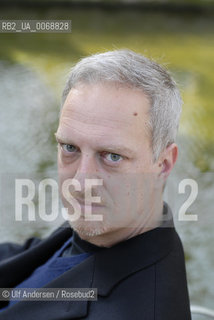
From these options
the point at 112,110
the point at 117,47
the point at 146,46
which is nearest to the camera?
the point at 112,110

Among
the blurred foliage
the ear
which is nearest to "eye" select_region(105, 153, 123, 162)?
the ear

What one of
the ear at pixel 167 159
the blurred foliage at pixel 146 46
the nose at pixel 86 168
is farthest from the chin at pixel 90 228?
the blurred foliage at pixel 146 46

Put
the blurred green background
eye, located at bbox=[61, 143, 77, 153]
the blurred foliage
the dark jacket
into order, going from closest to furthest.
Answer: the dark jacket < eye, located at bbox=[61, 143, 77, 153] < the blurred green background < the blurred foliage

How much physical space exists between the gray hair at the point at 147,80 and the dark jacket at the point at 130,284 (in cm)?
24

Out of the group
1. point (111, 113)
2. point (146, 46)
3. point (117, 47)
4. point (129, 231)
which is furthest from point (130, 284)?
point (146, 46)

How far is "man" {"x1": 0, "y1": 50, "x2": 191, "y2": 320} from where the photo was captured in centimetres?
133

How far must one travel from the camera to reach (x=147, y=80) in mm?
1354

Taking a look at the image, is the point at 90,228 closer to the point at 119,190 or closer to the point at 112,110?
the point at 119,190

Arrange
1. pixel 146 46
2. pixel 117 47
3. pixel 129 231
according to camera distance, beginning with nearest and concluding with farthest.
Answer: pixel 129 231 → pixel 117 47 → pixel 146 46

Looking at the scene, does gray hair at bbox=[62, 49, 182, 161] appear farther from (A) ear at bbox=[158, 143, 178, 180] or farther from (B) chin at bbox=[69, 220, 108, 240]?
(B) chin at bbox=[69, 220, 108, 240]

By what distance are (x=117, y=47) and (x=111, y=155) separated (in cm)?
548

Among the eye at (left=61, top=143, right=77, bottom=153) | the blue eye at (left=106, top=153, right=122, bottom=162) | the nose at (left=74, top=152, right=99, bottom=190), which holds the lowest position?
the nose at (left=74, top=152, right=99, bottom=190)

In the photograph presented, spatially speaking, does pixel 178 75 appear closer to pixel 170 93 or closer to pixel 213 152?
pixel 213 152

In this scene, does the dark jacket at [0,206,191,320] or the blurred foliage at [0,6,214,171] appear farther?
the blurred foliage at [0,6,214,171]
